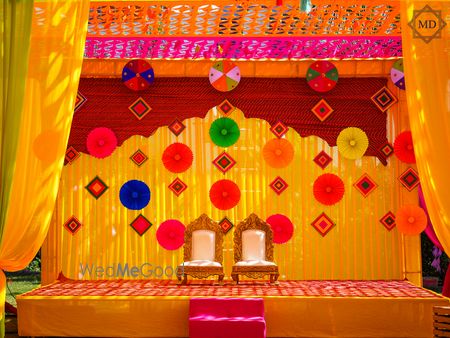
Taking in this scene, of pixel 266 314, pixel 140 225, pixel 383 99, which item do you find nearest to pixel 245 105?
pixel 383 99

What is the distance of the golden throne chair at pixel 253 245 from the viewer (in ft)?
22.8

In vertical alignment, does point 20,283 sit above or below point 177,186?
below

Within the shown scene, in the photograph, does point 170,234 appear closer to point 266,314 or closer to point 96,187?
point 96,187

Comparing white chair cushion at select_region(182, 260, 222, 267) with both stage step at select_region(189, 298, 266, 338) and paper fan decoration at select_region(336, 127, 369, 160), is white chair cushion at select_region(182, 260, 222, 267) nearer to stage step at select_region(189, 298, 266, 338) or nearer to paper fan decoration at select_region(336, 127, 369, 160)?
stage step at select_region(189, 298, 266, 338)

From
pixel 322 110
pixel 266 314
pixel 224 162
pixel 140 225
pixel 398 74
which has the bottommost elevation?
pixel 266 314

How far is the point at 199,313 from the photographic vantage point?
5715 millimetres

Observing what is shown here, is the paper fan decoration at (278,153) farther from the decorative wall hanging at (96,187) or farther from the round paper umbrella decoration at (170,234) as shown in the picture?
the decorative wall hanging at (96,187)

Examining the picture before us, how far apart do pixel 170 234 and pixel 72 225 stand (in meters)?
1.22

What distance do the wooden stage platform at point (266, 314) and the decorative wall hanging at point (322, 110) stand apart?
2430 millimetres

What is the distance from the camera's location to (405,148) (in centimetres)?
742

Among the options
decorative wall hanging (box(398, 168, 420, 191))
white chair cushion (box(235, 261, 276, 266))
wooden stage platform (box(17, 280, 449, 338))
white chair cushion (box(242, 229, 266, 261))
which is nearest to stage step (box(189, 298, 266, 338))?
wooden stage platform (box(17, 280, 449, 338))

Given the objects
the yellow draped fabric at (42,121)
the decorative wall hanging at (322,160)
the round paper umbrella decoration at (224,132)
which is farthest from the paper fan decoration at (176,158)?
the yellow draped fabric at (42,121)

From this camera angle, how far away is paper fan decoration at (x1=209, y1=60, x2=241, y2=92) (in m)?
7.54

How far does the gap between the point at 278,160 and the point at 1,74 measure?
14.5 ft
